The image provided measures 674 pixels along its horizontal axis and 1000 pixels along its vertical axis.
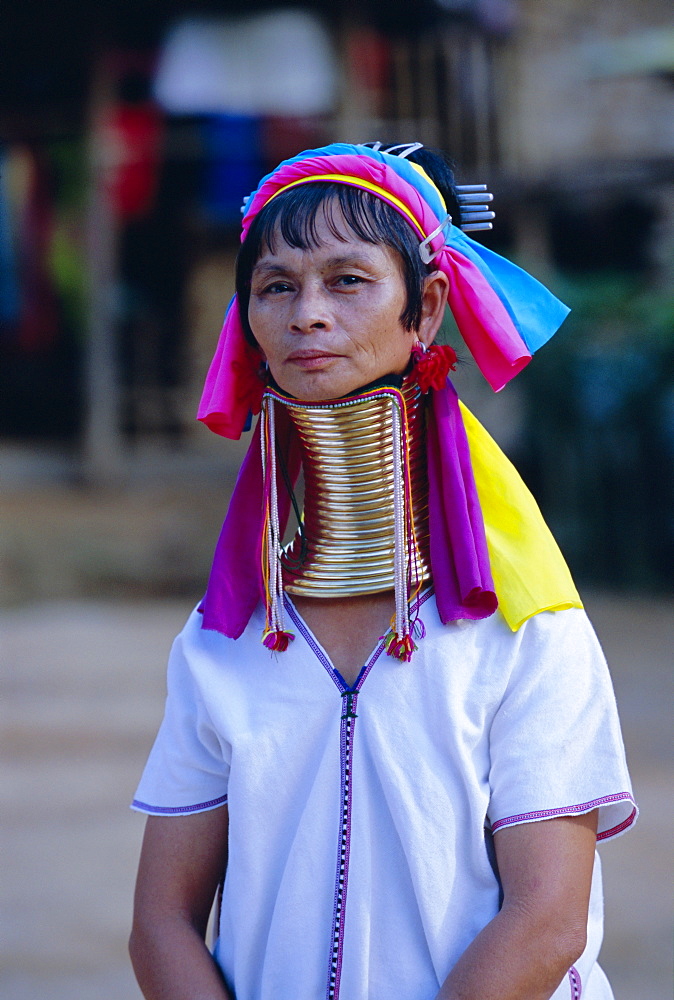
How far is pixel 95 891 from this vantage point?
4527 mm

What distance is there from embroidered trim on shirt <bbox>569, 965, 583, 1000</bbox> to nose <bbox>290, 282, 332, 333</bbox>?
1014mm

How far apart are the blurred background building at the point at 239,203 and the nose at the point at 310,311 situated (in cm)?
768

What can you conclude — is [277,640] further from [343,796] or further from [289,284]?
[289,284]

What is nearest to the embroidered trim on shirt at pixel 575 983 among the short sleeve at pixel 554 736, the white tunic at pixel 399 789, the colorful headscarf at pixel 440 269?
the white tunic at pixel 399 789

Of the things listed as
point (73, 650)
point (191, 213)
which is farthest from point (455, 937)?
point (191, 213)

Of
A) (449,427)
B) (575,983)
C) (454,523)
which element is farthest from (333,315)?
(575,983)

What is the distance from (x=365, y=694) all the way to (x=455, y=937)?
360mm

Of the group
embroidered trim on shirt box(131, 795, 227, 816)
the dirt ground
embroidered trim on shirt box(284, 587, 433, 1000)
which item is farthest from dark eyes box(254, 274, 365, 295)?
the dirt ground

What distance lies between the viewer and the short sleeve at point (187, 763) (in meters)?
1.77

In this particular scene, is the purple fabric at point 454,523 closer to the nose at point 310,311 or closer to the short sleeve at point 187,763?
the nose at point 310,311

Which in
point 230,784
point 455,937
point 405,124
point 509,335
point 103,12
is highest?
point 103,12

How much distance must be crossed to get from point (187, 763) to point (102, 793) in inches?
156

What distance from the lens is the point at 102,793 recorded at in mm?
5496

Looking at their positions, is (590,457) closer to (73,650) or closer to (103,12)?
(73,650)
